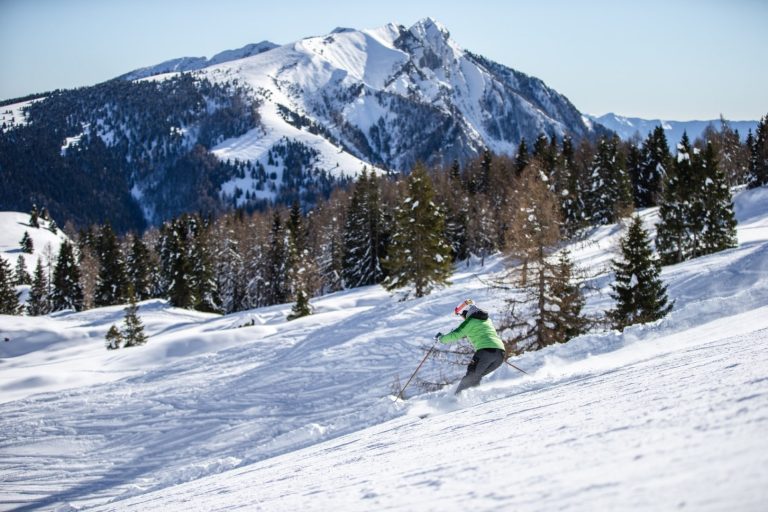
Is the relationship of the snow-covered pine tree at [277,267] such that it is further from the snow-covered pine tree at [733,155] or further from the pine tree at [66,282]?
the snow-covered pine tree at [733,155]

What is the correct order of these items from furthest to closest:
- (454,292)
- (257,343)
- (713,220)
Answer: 1. (713,220)
2. (454,292)
3. (257,343)

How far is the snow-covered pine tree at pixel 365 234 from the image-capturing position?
55250mm

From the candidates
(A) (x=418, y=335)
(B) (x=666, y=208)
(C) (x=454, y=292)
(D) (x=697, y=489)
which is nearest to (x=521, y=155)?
(B) (x=666, y=208)

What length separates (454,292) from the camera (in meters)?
26.2

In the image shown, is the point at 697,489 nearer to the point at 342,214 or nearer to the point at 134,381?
the point at 134,381

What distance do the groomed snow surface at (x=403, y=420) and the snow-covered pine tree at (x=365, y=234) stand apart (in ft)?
94.5

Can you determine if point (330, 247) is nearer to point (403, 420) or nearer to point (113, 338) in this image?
point (113, 338)

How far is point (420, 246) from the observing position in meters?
32.8

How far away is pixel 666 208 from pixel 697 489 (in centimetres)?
4071

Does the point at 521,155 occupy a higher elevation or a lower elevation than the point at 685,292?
higher

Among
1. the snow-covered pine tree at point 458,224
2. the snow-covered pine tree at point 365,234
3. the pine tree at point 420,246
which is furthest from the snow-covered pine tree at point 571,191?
the pine tree at point 420,246

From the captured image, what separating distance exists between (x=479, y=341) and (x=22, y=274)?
4329 inches

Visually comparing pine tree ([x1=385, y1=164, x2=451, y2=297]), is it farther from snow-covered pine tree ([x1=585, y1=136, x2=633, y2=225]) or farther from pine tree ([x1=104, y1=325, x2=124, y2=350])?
snow-covered pine tree ([x1=585, y1=136, x2=633, y2=225])

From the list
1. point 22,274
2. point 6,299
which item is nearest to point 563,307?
point 6,299
